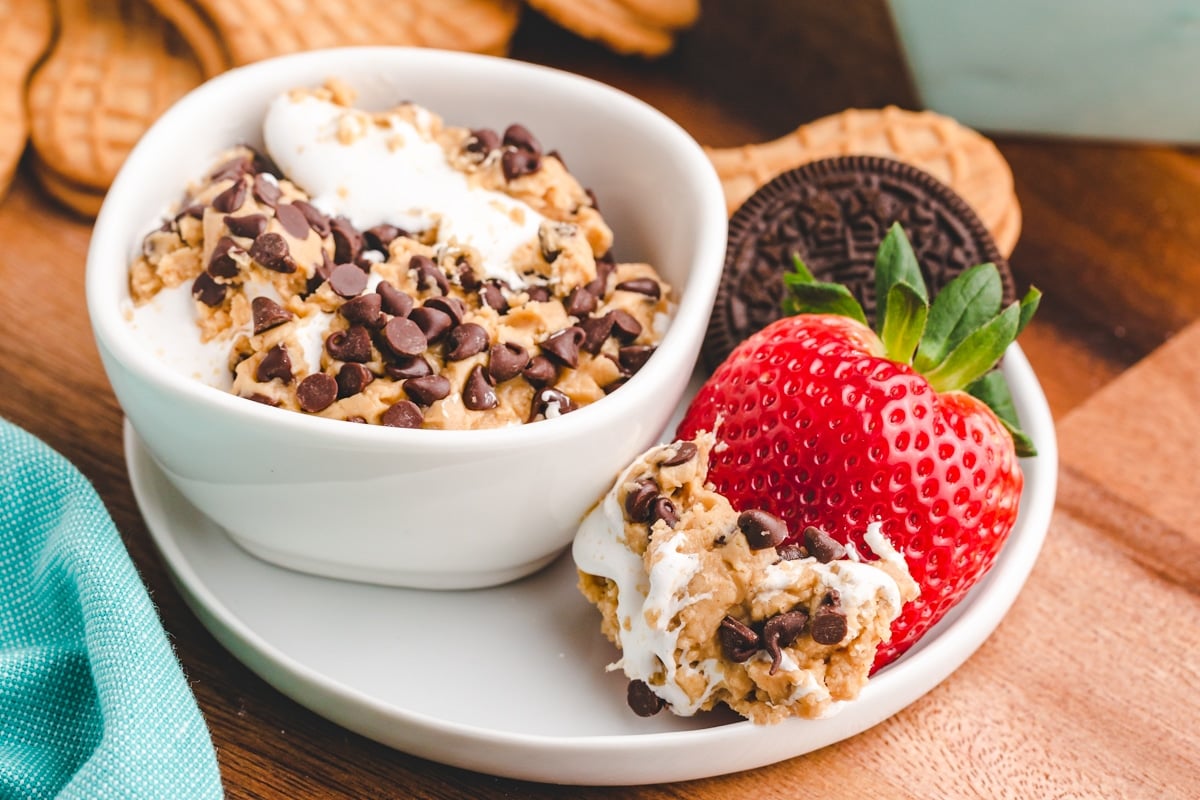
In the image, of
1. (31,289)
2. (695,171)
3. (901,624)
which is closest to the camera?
(901,624)

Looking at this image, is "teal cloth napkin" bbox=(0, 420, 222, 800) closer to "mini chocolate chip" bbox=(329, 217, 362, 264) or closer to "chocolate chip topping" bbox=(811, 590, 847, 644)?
"mini chocolate chip" bbox=(329, 217, 362, 264)

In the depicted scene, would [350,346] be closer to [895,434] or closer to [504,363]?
[504,363]

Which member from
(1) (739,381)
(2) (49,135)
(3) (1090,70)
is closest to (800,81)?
(3) (1090,70)

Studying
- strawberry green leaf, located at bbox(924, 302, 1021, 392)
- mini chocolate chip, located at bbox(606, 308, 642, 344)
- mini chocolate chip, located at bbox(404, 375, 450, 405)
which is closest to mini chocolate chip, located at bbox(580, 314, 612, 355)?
mini chocolate chip, located at bbox(606, 308, 642, 344)

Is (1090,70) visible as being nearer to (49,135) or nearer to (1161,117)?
(1161,117)

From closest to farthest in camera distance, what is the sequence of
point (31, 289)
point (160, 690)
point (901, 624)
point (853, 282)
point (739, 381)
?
point (160, 690), point (901, 624), point (739, 381), point (853, 282), point (31, 289)

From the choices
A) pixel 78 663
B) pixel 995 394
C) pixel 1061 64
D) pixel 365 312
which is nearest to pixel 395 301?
pixel 365 312
